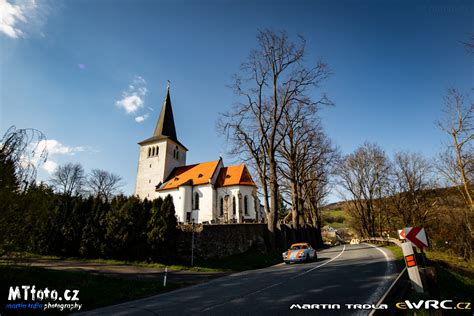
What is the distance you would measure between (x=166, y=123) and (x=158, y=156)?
675cm

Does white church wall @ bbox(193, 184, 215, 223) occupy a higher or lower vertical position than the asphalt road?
higher

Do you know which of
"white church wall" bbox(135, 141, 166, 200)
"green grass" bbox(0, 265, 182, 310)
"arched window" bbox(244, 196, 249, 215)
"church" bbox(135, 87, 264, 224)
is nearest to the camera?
"green grass" bbox(0, 265, 182, 310)

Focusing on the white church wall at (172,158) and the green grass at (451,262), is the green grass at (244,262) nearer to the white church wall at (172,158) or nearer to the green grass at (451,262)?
the green grass at (451,262)

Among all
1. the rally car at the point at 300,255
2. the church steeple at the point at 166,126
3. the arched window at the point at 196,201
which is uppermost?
the church steeple at the point at 166,126

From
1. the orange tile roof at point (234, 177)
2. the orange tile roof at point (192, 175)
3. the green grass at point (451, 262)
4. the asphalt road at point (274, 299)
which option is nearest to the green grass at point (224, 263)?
the asphalt road at point (274, 299)

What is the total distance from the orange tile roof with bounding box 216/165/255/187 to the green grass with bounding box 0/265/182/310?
26362 millimetres

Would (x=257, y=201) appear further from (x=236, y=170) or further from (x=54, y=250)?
(x=54, y=250)

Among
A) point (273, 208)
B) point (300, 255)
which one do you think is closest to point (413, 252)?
point (300, 255)

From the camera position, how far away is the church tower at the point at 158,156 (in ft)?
135

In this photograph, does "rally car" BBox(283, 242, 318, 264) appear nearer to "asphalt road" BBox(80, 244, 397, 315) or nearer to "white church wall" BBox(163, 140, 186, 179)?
"asphalt road" BBox(80, 244, 397, 315)

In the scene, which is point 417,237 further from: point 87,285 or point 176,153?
point 176,153

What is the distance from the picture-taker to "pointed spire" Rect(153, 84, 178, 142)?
44.1m

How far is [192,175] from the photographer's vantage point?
131 ft

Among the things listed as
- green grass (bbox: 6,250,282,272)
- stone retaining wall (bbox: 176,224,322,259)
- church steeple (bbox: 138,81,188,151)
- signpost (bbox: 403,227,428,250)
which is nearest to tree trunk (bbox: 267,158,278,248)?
stone retaining wall (bbox: 176,224,322,259)
